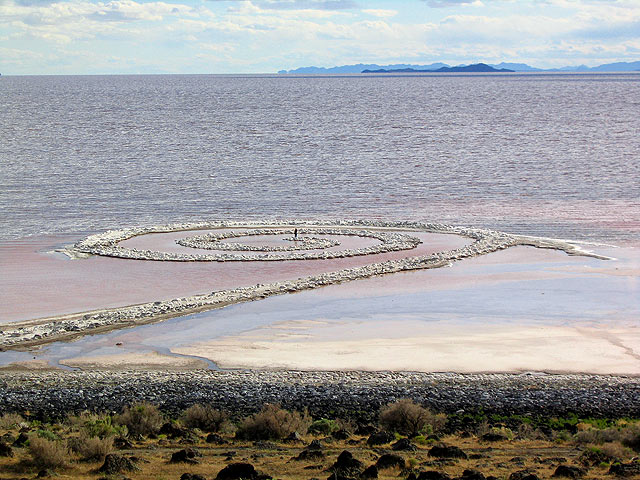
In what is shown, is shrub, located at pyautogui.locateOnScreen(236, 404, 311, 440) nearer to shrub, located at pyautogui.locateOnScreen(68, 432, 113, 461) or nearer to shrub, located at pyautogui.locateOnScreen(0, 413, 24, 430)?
shrub, located at pyautogui.locateOnScreen(68, 432, 113, 461)

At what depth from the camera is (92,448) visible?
19.0m

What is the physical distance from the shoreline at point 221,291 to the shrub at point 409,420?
48.7ft

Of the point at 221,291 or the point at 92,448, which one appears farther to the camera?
the point at 221,291

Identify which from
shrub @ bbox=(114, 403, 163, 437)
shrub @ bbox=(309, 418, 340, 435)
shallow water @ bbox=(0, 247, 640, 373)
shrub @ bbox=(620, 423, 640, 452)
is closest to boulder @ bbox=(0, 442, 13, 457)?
shrub @ bbox=(114, 403, 163, 437)

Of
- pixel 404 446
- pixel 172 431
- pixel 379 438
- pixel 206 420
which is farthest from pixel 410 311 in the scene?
pixel 172 431

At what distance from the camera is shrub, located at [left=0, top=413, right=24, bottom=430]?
72.6 ft

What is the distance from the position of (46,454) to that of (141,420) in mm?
3975

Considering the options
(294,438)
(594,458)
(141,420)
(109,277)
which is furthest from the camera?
(109,277)

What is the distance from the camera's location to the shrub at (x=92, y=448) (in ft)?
62.3

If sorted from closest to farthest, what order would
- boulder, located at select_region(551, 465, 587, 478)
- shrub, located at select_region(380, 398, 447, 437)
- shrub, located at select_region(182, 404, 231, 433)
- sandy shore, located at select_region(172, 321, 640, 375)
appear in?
1. boulder, located at select_region(551, 465, 587, 478)
2. shrub, located at select_region(380, 398, 447, 437)
3. shrub, located at select_region(182, 404, 231, 433)
4. sandy shore, located at select_region(172, 321, 640, 375)

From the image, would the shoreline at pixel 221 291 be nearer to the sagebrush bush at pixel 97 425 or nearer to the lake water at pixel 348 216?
the lake water at pixel 348 216

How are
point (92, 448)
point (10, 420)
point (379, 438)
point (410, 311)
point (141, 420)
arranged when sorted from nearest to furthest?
1. point (92, 448)
2. point (379, 438)
3. point (141, 420)
4. point (10, 420)
5. point (410, 311)

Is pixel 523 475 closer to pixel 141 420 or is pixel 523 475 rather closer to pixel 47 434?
pixel 141 420

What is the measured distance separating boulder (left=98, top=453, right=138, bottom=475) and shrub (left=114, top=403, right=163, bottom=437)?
10.3 feet
